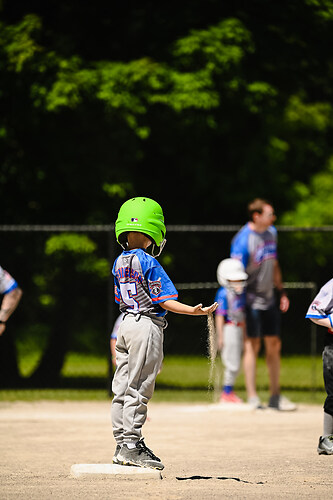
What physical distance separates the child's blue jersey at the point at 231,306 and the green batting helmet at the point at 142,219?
15.5 feet

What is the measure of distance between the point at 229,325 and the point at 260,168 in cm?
552

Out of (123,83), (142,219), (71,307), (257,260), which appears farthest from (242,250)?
(142,219)

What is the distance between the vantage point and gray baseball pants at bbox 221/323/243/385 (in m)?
10.9

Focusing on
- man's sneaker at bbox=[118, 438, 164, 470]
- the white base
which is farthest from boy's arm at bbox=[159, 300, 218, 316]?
the white base

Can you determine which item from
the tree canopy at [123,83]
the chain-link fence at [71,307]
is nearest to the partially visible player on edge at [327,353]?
the chain-link fence at [71,307]

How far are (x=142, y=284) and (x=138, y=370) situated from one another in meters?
0.56

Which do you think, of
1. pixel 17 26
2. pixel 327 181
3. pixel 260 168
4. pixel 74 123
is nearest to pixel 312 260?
pixel 260 168

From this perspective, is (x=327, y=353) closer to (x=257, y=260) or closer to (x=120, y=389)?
(x=120, y=389)

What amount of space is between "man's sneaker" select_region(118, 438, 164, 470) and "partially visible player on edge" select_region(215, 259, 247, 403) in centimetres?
469

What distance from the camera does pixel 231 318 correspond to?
1103 cm

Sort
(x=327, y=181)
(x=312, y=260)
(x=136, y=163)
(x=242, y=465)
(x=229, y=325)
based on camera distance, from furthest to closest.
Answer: (x=327, y=181) → (x=312, y=260) → (x=136, y=163) → (x=229, y=325) → (x=242, y=465)

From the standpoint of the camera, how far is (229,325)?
11.0m

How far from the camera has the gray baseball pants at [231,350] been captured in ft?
35.8

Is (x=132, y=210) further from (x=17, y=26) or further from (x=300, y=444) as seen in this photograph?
(x=17, y=26)
